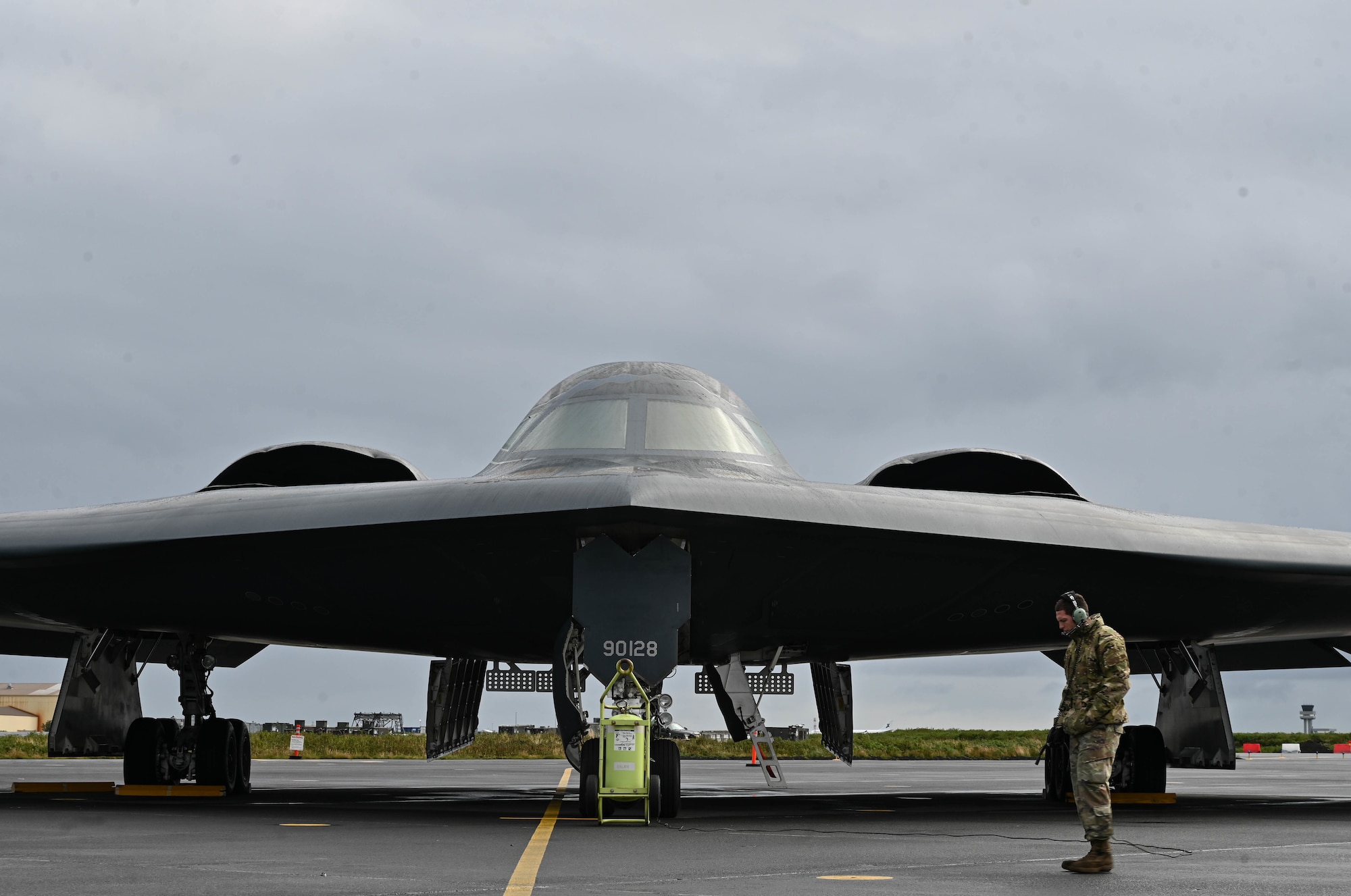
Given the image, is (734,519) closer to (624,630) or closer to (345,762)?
(624,630)

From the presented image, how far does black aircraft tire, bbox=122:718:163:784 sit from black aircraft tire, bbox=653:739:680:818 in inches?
260

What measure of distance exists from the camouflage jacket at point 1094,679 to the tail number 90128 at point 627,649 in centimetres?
279

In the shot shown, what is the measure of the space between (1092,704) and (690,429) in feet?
16.3

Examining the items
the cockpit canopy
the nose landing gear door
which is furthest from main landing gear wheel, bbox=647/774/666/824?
the cockpit canopy

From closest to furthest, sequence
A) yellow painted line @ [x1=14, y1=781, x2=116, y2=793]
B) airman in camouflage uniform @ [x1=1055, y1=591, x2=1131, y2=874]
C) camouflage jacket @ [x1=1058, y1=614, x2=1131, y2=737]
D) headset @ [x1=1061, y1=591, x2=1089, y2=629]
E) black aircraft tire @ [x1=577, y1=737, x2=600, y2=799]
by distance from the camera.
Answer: airman in camouflage uniform @ [x1=1055, y1=591, x2=1131, y2=874]
camouflage jacket @ [x1=1058, y1=614, x2=1131, y2=737]
headset @ [x1=1061, y1=591, x2=1089, y2=629]
black aircraft tire @ [x1=577, y1=737, x2=600, y2=799]
yellow painted line @ [x1=14, y1=781, x2=116, y2=793]

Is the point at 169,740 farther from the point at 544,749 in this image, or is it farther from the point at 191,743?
the point at 544,749

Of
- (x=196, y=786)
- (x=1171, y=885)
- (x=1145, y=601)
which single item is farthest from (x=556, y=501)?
(x=196, y=786)

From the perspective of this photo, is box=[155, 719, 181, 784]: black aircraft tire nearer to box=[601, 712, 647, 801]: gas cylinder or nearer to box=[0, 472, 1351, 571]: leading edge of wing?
box=[0, 472, 1351, 571]: leading edge of wing

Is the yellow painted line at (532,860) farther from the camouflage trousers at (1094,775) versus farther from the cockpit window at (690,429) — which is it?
the cockpit window at (690,429)

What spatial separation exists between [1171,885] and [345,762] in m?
27.9

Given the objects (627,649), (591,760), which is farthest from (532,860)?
(627,649)

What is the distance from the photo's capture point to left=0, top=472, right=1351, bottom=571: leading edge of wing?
874 cm

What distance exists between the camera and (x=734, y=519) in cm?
873

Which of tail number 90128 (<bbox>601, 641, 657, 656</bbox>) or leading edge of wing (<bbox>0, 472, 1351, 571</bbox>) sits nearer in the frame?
leading edge of wing (<bbox>0, 472, 1351, 571</bbox>)
